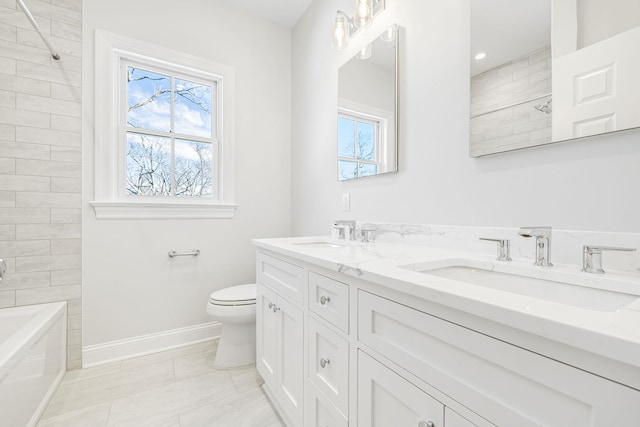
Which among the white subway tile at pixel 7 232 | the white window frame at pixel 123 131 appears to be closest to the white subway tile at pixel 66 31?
the white window frame at pixel 123 131

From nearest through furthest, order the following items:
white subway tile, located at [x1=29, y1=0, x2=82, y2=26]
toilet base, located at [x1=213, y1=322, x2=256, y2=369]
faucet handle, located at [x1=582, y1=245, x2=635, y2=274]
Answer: faucet handle, located at [x1=582, y1=245, x2=635, y2=274] → white subway tile, located at [x1=29, y1=0, x2=82, y2=26] → toilet base, located at [x1=213, y1=322, x2=256, y2=369]

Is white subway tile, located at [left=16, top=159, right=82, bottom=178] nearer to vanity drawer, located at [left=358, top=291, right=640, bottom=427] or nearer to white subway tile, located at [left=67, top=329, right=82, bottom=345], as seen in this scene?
white subway tile, located at [left=67, top=329, right=82, bottom=345]

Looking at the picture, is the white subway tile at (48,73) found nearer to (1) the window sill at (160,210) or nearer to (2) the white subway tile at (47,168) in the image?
(2) the white subway tile at (47,168)

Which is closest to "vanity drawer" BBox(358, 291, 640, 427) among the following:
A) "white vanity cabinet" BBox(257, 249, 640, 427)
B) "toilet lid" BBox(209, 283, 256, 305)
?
"white vanity cabinet" BBox(257, 249, 640, 427)

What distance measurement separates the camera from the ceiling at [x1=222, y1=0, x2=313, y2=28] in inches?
90.6

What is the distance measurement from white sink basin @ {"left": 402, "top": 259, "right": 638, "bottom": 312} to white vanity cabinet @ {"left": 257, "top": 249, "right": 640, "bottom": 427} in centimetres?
24

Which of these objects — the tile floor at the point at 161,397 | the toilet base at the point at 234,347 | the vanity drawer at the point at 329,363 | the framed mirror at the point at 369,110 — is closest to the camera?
the vanity drawer at the point at 329,363

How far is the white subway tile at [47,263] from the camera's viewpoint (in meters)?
1.68

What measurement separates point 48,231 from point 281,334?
1656 mm

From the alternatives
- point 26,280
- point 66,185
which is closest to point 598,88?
point 66,185

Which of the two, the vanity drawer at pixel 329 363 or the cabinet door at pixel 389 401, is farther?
the vanity drawer at pixel 329 363

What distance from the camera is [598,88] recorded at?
0.83m

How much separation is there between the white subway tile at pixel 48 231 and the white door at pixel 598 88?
2578 millimetres

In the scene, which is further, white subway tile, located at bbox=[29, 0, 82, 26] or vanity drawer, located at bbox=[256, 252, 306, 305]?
white subway tile, located at bbox=[29, 0, 82, 26]
